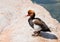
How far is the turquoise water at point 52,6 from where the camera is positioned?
4.44 metres

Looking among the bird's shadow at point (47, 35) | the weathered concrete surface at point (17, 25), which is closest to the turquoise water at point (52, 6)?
the weathered concrete surface at point (17, 25)

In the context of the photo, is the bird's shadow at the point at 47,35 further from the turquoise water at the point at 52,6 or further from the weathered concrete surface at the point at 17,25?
the turquoise water at the point at 52,6

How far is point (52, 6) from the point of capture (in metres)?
4.71

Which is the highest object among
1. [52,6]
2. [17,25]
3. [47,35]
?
[52,6]

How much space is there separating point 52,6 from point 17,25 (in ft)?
5.05

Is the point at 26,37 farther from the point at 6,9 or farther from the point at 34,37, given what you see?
the point at 6,9

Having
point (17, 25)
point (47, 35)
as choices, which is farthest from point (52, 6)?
point (47, 35)

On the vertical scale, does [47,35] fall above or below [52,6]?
below

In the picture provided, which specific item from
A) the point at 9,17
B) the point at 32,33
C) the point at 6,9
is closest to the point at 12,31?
the point at 32,33

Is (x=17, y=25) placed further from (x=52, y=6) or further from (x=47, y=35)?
(x=52, y=6)

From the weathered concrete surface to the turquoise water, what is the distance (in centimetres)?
39

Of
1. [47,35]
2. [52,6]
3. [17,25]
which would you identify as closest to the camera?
[47,35]

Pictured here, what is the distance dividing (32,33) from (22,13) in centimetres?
109

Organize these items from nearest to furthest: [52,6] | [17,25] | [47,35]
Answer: [47,35] → [17,25] → [52,6]
